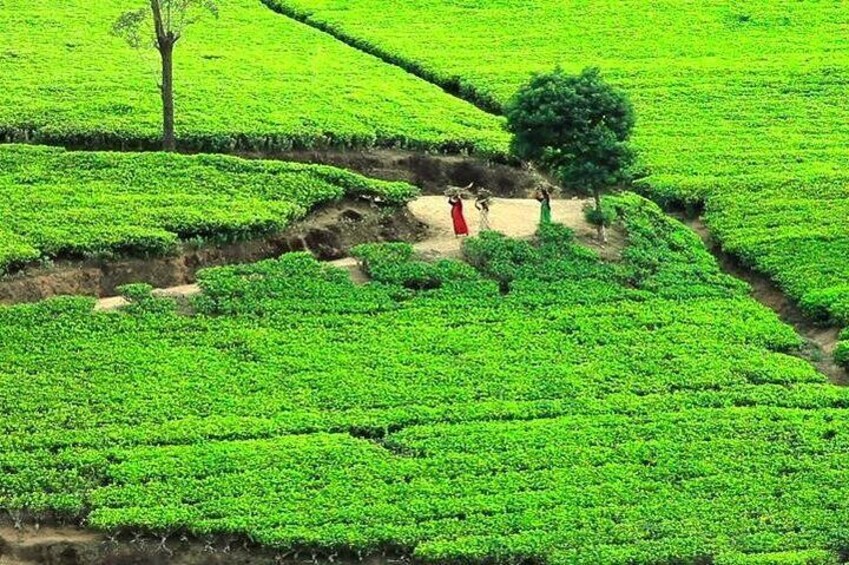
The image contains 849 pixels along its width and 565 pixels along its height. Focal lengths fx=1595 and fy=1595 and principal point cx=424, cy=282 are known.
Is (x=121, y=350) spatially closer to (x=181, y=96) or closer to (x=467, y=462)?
(x=467, y=462)

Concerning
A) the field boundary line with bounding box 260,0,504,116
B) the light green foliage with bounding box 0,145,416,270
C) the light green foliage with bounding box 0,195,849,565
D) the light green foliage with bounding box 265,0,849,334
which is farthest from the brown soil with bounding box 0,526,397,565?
the field boundary line with bounding box 260,0,504,116

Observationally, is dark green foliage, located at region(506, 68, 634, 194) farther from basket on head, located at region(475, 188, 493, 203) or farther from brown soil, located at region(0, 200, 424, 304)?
brown soil, located at region(0, 200, 424, 304)

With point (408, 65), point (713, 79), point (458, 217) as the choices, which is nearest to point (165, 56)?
point (458, 217)

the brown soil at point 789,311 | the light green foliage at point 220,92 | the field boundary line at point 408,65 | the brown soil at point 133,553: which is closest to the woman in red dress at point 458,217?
the light green foliage at point 220,92

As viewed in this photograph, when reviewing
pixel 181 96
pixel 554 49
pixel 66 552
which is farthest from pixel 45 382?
pixel 554 49

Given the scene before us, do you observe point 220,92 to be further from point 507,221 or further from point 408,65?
point 507,221

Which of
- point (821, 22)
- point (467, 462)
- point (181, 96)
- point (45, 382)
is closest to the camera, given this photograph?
point (467, 462)
